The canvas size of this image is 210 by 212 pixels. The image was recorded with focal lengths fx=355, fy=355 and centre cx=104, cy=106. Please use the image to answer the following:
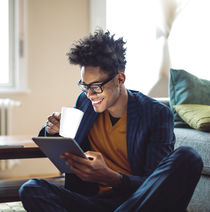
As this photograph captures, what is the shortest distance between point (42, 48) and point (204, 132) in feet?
5.51

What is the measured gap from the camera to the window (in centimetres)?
291

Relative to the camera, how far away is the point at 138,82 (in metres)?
3.34

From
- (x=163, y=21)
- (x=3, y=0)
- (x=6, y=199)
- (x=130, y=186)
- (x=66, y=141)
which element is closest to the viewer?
(x=66, y=141)

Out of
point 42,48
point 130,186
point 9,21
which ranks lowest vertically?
point 130,186

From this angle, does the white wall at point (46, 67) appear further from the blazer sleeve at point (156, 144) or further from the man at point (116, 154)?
the blazer sleeve at point (156, 144)

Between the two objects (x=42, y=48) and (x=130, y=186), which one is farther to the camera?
(x=42, y=48)

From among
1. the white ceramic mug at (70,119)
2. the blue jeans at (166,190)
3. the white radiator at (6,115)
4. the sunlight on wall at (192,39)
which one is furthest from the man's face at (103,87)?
the sunlight on wall at (192,39)

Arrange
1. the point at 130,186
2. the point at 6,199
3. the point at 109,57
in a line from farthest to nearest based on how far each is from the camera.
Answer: the point at 6,199 → the point at 109,57 → the point at 130,186

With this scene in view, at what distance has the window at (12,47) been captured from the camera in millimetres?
2908

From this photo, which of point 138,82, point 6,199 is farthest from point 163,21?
point 6,199

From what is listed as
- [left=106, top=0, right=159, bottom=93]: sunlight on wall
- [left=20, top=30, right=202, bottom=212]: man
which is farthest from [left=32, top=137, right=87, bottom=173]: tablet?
[left=106, top=0, right=159, bottom=93]: sunlight on wall

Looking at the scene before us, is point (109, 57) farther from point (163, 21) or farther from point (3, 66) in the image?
point (163, 21)

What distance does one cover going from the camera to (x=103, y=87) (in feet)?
4.33

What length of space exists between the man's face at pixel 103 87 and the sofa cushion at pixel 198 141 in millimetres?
567
